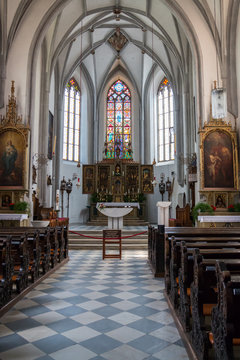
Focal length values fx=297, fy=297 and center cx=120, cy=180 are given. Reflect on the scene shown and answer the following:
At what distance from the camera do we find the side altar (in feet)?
67.8

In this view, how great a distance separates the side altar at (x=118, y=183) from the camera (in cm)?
2066

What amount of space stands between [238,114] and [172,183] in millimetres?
8817

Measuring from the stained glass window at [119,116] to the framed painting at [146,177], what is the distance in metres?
3.38

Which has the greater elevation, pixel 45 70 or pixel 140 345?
pixel 45 70

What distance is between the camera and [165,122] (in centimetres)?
2309

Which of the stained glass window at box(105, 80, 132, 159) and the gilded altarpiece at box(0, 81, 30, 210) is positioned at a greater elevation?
the stained glass window at box(105, 80, 132, 159)

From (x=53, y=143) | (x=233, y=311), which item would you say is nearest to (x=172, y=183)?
(x=53, y=143)

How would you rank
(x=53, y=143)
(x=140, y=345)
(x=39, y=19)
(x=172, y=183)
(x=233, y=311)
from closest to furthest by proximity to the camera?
(x=233, y=311)
(x=140, y=345)
(x=39, y=19)
(x=53, y=143)
(x=172, y=183)

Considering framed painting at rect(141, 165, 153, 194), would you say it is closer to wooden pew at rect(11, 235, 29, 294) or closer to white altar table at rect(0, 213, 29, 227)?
white altar table at rect(0, 213, 29, 227)

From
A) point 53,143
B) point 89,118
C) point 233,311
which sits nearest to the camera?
point 233,311

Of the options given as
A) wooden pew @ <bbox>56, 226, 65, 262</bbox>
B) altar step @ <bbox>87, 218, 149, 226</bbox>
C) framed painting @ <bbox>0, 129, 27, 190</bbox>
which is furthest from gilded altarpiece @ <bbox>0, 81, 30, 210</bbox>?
altar step @ <bbox>87, 218, 149, 226</bbox>

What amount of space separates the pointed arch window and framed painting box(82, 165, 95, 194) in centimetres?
234

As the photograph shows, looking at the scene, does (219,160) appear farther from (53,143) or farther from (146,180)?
(53,143)

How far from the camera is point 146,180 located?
21.1m
